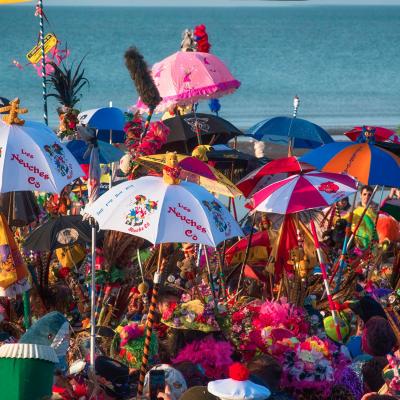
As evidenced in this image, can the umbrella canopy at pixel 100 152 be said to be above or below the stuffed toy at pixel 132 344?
above

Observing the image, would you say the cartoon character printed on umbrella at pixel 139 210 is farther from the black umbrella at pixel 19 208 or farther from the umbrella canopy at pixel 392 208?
the umbrella canopy at pixel 392 208

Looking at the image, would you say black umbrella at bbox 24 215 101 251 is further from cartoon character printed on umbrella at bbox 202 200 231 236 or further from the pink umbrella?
the pink umbrella

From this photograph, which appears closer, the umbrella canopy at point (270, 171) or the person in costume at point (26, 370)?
the person in costume at point (26, 370)

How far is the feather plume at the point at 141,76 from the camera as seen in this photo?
353 inches

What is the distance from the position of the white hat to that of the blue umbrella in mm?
7567

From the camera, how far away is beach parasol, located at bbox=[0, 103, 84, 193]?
27.2 ft

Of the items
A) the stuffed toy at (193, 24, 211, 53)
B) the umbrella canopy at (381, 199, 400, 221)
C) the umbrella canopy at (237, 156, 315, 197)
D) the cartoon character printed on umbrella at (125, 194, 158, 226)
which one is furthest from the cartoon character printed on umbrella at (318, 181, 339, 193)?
the stuffed toy at (193, 24, 211, 53)

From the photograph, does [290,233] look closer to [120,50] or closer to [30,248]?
[30,248]

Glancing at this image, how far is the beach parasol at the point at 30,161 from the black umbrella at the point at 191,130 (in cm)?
277

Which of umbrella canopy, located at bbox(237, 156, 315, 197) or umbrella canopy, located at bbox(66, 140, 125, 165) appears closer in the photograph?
umbrella canopy, located at bbox(237, 156, 315, 197)

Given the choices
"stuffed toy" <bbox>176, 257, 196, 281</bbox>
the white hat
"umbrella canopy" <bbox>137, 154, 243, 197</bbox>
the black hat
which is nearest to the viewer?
the white hat

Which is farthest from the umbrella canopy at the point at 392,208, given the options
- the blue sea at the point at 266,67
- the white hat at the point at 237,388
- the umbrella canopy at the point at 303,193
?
the blue sea at the point at 266,67

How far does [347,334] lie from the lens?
8859 mm

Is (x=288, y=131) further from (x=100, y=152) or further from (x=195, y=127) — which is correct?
(x=100, y=152)
